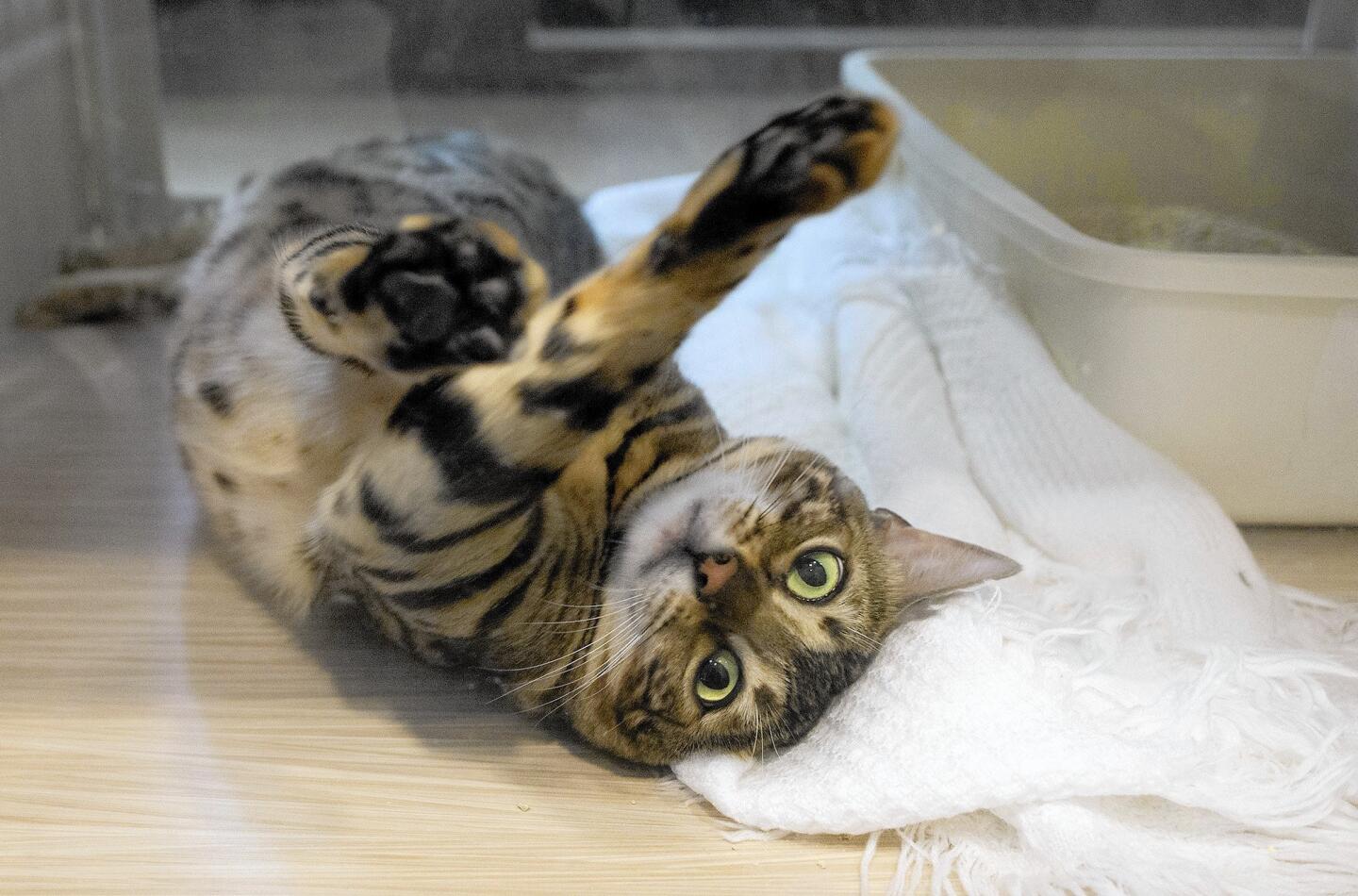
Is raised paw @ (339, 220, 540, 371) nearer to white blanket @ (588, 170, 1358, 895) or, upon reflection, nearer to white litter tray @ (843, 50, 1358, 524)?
white blanket @ (588, 170, 1358, 895)

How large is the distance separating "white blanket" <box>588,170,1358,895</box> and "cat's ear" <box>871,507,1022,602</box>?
0.02 metres

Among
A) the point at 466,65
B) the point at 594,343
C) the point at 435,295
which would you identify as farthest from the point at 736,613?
the point at 466,65

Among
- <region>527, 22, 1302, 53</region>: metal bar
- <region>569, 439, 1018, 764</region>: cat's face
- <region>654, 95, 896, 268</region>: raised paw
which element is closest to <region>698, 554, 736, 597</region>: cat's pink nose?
<region>569, 439, 1018, 764</region>: cat's face

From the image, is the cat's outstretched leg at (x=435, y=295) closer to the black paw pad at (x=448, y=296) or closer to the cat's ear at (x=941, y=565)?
the black paw pad at (x=448, y=296)

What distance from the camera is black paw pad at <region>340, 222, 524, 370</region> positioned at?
2.52 feet

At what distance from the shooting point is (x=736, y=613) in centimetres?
101

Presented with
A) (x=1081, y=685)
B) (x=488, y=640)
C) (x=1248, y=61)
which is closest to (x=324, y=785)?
(x=488, y=640)

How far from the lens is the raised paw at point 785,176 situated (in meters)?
0.82

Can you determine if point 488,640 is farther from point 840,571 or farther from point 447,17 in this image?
point 447,17

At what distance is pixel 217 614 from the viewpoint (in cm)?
122

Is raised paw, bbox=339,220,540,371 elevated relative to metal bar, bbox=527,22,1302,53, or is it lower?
lower

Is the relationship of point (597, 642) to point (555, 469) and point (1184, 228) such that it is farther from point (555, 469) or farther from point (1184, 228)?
point (1184, 228)

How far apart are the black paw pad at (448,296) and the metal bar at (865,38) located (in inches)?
29.3

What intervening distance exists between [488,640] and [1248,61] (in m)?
1.38
